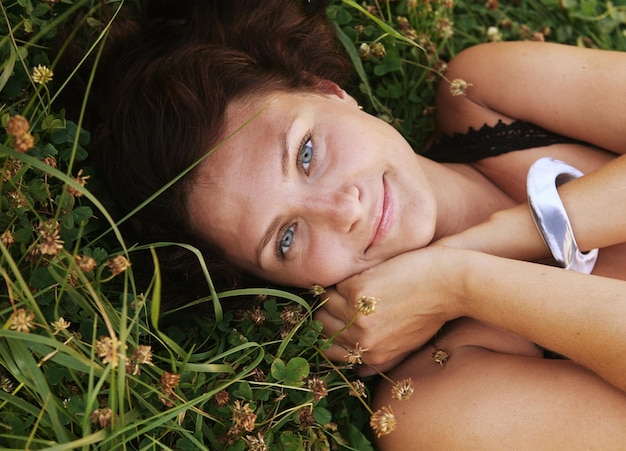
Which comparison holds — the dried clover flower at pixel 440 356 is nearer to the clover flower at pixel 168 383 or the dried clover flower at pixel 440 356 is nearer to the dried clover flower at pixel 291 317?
the dried clover flower at pixel 291 317

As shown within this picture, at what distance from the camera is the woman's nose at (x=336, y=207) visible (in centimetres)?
222

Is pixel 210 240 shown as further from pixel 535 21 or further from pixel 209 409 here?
pixel 535 21

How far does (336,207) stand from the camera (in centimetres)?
223

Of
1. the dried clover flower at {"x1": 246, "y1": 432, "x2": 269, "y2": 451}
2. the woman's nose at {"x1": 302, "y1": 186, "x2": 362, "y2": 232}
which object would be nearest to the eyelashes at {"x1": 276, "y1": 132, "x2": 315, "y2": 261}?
the woman's nose at {"x1": 302, "y1": 186, "x2": 362, "y2": 232}

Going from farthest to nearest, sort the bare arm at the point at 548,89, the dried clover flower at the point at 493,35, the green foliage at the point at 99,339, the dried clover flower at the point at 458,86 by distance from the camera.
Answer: the dried clover flower at the point at 493,35 → the dried clover flower at the point at 458,86 → the bare arm at the point at 548,89 → the green foliage at the point at 99,339

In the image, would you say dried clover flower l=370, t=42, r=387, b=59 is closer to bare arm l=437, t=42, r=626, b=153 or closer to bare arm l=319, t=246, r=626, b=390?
bare arm l=437, t=42, r=626, b=153

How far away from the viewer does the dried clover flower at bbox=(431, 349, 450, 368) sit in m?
2.51

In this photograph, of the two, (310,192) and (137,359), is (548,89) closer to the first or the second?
(310,192)

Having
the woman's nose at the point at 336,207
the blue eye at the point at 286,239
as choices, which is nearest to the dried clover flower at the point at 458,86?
the woman's nose at the point at 336,207

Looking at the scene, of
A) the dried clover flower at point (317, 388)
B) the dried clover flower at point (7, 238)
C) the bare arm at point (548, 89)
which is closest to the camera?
the dried clover flower at point (7, 238)

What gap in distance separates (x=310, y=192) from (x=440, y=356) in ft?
2.64

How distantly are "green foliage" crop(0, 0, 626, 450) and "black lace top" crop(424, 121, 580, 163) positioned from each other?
0.50 m

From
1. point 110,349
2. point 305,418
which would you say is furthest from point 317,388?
point 110,349

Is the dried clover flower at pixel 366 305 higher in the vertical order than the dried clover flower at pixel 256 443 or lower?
higher
